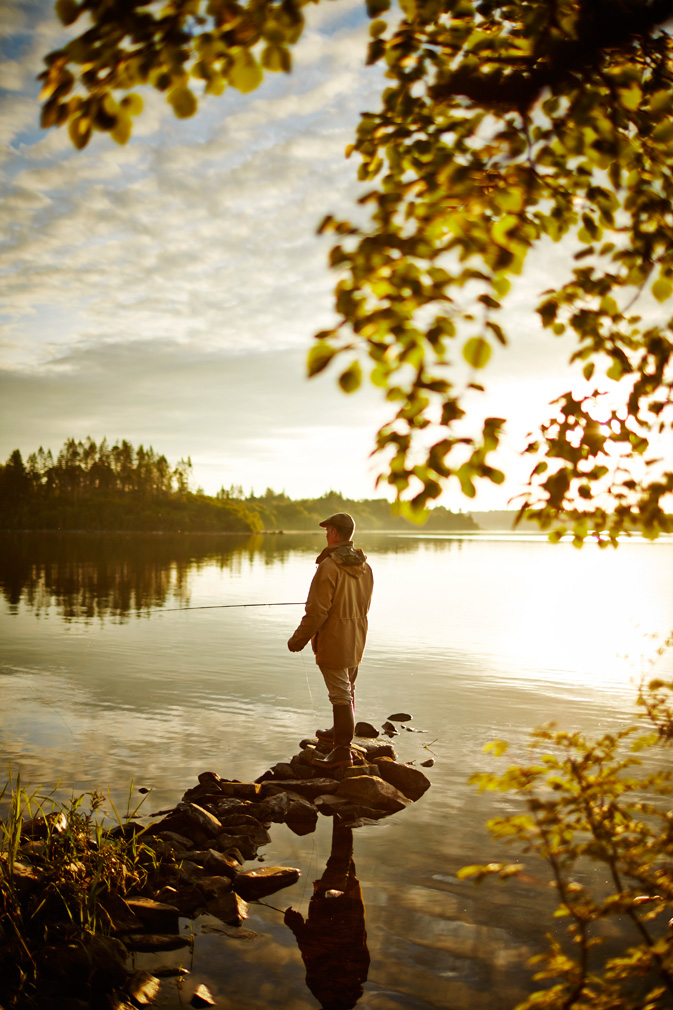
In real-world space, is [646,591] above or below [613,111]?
below

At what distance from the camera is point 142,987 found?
481cm

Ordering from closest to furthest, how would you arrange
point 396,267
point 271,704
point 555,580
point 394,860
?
point 396,267 < point 394,860 < point 271,704 < point 555,580

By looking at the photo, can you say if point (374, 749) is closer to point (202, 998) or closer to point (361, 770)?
point (361, 770)

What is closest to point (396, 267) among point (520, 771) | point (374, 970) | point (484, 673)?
point (520, 771)

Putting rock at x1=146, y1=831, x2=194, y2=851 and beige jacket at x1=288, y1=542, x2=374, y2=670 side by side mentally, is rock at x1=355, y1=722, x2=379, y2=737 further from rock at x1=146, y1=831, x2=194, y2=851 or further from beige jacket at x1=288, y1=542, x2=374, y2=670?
rock at x1=146, y1=831, x2=194, y2=851

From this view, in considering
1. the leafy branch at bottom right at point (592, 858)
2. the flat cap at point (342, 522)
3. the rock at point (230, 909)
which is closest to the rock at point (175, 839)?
the rock at point (230, 909)

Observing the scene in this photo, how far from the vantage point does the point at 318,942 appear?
5.61 metres

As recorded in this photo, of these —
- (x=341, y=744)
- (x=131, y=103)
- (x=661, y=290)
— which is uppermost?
(x=131, y=103)

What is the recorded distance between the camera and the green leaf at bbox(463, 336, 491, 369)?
8.67 ft

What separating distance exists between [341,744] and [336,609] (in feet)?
5.95

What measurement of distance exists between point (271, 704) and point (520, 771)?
10463 mm

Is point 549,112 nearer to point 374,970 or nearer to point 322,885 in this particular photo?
point 374,970

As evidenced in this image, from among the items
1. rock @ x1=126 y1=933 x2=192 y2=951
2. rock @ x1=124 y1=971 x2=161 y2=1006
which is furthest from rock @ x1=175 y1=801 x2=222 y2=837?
rock @ x1=124 y1=971 x2=161 y2=1006

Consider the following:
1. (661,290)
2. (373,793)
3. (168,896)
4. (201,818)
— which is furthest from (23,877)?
(661,290)
